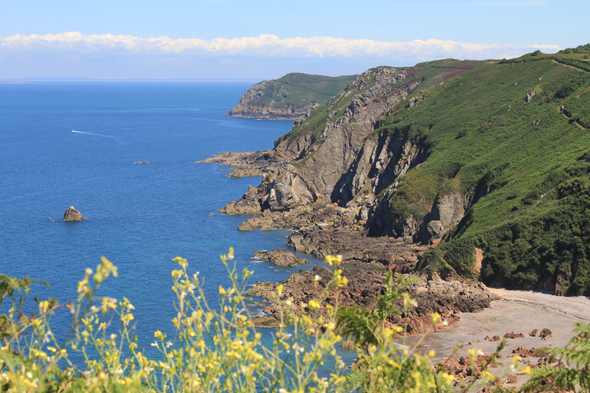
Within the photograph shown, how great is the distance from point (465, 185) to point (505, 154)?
873 cm

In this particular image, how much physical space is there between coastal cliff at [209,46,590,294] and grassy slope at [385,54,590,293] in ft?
0.65

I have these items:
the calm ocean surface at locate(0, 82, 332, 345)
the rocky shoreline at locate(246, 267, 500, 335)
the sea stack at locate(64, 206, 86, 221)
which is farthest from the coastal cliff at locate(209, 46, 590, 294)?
the sea stack at locate(64, 206, 86, 221)

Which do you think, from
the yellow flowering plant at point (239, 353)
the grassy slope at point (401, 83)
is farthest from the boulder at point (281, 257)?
the grassy slope at point (401, 83)

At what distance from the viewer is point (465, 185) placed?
2960 inches

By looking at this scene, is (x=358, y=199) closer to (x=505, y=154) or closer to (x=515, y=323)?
(x=505, y=154)

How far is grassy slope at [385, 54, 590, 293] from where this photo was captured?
53156 mm

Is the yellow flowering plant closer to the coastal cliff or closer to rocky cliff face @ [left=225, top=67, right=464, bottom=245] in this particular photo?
the coastal cliff

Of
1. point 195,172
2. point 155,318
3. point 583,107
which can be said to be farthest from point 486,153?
point 195,172

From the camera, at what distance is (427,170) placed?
84250 millimetres

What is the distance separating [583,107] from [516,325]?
168 feet

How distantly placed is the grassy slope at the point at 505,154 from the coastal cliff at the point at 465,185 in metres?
0.20

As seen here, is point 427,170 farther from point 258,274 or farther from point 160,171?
point 160,171

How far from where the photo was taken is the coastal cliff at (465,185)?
52719mm

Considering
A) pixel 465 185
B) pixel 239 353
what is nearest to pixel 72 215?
pixel 465 185
